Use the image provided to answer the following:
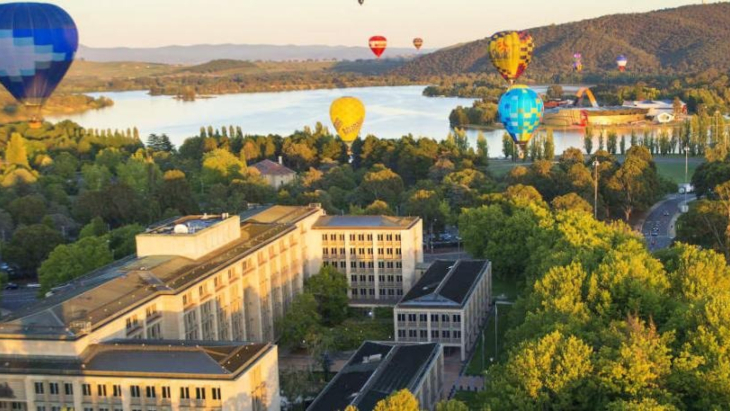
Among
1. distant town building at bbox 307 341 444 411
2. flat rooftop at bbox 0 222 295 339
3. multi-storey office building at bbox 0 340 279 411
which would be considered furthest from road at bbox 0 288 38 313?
distant town building at bbox 307 341 444 411

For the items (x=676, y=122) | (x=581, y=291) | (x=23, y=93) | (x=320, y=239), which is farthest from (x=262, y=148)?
(x=676, y=122)

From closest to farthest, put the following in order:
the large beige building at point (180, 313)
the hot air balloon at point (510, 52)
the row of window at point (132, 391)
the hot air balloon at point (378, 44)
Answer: the row of window at point (132, 391), the large beige building at point (180, 313), the hot air balloon at point (510, 52), the hot air balloon at point (378, 44)

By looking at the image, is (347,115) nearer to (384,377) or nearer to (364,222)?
(364,222)

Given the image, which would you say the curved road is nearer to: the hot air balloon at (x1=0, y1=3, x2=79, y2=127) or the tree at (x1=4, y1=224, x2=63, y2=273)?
the hot air balloon at (x1=0, y1=3, x2=79, y2=127)

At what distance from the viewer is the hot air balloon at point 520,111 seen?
2010 inches

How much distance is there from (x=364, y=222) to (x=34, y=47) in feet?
48.9

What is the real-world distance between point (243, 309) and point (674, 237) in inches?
986

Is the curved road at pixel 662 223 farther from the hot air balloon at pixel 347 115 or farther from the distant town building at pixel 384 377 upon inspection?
the distant town building at pixel 384 377

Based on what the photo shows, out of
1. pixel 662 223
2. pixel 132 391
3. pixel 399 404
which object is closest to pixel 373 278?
pixel 132 391

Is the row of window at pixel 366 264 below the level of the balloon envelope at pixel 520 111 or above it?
below

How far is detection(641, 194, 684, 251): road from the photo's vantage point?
1850 inches

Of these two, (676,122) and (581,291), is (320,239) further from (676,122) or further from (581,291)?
(676,122)

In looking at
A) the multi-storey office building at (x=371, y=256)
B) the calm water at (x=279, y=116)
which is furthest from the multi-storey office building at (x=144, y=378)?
the calm water at (x=279, y=116)

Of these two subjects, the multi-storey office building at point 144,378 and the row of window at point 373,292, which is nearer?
the multi-storey office building at point 144,378
